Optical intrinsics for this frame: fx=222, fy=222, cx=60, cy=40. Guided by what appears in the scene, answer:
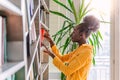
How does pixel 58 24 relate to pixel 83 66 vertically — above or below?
above

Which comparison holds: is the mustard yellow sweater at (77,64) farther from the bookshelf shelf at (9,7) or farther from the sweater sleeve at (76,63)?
the bookshelf shelf at (9,7)

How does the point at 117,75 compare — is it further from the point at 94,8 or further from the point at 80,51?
the point at 80,51

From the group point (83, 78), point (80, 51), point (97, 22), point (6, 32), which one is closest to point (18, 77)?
point (6, 32)

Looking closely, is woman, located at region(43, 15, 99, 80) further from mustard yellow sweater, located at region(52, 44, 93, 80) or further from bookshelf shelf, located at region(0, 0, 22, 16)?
bookshelf shelf, located at region(0, 0, 22, 16)

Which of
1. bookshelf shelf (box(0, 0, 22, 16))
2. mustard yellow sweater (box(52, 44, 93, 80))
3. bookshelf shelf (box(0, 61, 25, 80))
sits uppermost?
bookshelf shelf (box(0, 0, 22, 16))

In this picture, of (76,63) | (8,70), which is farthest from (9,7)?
(76,63)

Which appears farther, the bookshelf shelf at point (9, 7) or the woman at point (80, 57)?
the woman at point (80, 57)

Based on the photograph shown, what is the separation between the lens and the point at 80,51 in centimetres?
231

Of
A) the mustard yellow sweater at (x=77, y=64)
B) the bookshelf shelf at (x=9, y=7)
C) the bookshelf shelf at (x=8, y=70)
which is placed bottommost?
the mustard yellow sweater at (x=77, y=64)

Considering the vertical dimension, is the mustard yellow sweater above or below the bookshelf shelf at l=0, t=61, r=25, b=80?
below

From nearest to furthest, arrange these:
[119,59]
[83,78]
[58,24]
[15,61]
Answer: [15,61] → [83,78] → [119,59] → [58,24]

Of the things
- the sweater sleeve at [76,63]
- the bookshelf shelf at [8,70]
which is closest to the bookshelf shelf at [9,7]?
the bookshelf shelf at [8,70]

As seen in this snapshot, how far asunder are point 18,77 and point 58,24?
2.63 metres

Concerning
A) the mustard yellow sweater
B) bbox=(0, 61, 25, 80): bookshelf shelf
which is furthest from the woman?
bbox=(0, 61, 25, 80): bookshelf shelf
